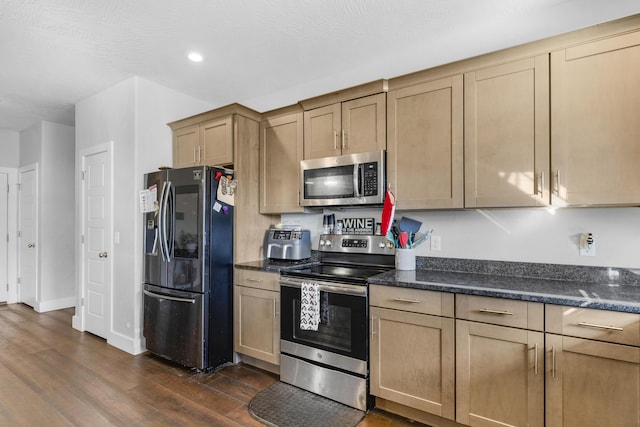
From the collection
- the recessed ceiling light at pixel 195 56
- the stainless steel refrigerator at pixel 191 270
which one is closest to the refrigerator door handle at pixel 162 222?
the stainless steel refrigerator at pixel 191 270

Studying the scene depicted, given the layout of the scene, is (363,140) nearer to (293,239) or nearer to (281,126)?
(281,126)

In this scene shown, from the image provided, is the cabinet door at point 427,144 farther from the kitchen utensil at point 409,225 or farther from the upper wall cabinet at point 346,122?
the kitchen utensil at point 409,225

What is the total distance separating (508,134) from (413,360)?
4.91 ft

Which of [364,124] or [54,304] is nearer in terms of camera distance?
[364,124]

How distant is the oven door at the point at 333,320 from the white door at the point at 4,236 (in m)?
5.19

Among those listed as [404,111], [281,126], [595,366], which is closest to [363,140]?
[404,111]

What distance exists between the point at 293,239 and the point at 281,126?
105cm

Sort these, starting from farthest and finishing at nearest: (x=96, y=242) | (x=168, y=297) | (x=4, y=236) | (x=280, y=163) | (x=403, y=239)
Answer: (x=4, y=236) → (x=96, y=242) → (x=280, y=163) → (x=168, y=297) → (x=403, y=239)

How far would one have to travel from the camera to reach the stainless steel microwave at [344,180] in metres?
2.46

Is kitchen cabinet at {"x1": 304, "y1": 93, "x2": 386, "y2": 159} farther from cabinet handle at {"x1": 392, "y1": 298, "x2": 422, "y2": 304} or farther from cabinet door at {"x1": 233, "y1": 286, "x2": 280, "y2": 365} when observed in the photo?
cabinet door at {"x1": 233, "y1": 286, "x2": 280, "y2": 365}

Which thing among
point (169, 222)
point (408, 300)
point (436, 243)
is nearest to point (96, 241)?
point (169, 222)

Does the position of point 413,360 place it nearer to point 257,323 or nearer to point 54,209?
point 257,323

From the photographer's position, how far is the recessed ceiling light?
281 cm

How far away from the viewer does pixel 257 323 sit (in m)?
2.75
